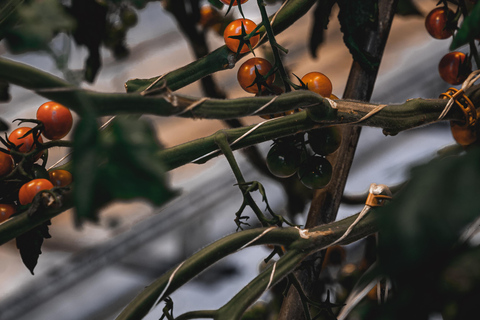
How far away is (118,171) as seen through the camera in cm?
17

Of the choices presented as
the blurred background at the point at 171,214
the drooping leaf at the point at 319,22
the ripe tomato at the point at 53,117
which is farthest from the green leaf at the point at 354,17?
the blurred background at the point at 171,214

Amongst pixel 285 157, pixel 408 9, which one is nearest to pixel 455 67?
pixel 408 9

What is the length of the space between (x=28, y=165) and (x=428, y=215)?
30 centimetres

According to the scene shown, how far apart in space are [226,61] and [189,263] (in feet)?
0.55

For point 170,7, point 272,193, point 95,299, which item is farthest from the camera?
point 272,193

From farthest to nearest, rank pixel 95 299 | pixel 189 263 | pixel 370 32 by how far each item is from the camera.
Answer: pixel 95 299, pixel 370 32, pixel 189 263

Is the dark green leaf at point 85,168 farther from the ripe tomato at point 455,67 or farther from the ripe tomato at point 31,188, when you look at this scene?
the ripe tomato at point 455,67

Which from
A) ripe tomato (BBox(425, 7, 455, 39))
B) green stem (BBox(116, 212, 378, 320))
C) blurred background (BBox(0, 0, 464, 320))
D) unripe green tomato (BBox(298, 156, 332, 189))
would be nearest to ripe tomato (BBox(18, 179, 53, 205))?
green stem (BBox(116, 212, 378, 320))

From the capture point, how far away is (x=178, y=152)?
0.34 metres

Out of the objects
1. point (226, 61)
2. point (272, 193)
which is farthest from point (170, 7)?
point (272, 193)

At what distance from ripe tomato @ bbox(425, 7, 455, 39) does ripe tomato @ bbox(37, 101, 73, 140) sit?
38 cm

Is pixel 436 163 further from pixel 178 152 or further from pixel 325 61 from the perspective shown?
pixel 325 61

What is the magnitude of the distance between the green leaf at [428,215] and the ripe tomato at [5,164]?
293 mm

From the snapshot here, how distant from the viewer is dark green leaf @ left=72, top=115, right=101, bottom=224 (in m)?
0.17
